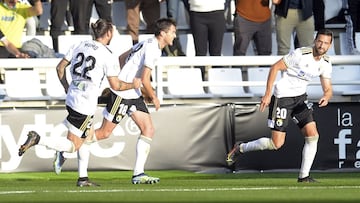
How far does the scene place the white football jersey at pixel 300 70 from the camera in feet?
50.7

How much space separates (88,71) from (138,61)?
1170 mm

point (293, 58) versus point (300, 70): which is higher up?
point (293, 58)

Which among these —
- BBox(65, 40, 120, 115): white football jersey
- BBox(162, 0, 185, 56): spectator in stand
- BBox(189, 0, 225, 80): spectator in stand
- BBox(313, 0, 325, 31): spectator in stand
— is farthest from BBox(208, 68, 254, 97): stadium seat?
BBox(65, 40, 120, 115): white football jersey

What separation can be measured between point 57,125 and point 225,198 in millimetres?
5929

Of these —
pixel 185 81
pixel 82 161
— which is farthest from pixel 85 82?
pixel 185 81

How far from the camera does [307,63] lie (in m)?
15.5

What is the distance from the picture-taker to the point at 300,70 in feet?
50.9

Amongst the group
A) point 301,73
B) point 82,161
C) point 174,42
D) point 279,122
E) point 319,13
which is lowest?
point 82,161

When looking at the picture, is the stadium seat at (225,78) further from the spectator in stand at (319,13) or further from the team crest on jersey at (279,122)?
the team crest on jersey at (279,122)

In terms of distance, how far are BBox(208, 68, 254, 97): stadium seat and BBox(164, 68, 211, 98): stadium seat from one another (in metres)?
0.21

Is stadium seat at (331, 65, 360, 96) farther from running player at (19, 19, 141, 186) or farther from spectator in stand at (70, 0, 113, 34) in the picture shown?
running player at (19, 19, 141, 186)

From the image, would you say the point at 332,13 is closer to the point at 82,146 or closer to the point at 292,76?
the point at 292,76

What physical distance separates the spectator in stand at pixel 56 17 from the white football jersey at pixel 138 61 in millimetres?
4354

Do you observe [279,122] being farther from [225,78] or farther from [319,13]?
[319,13]
